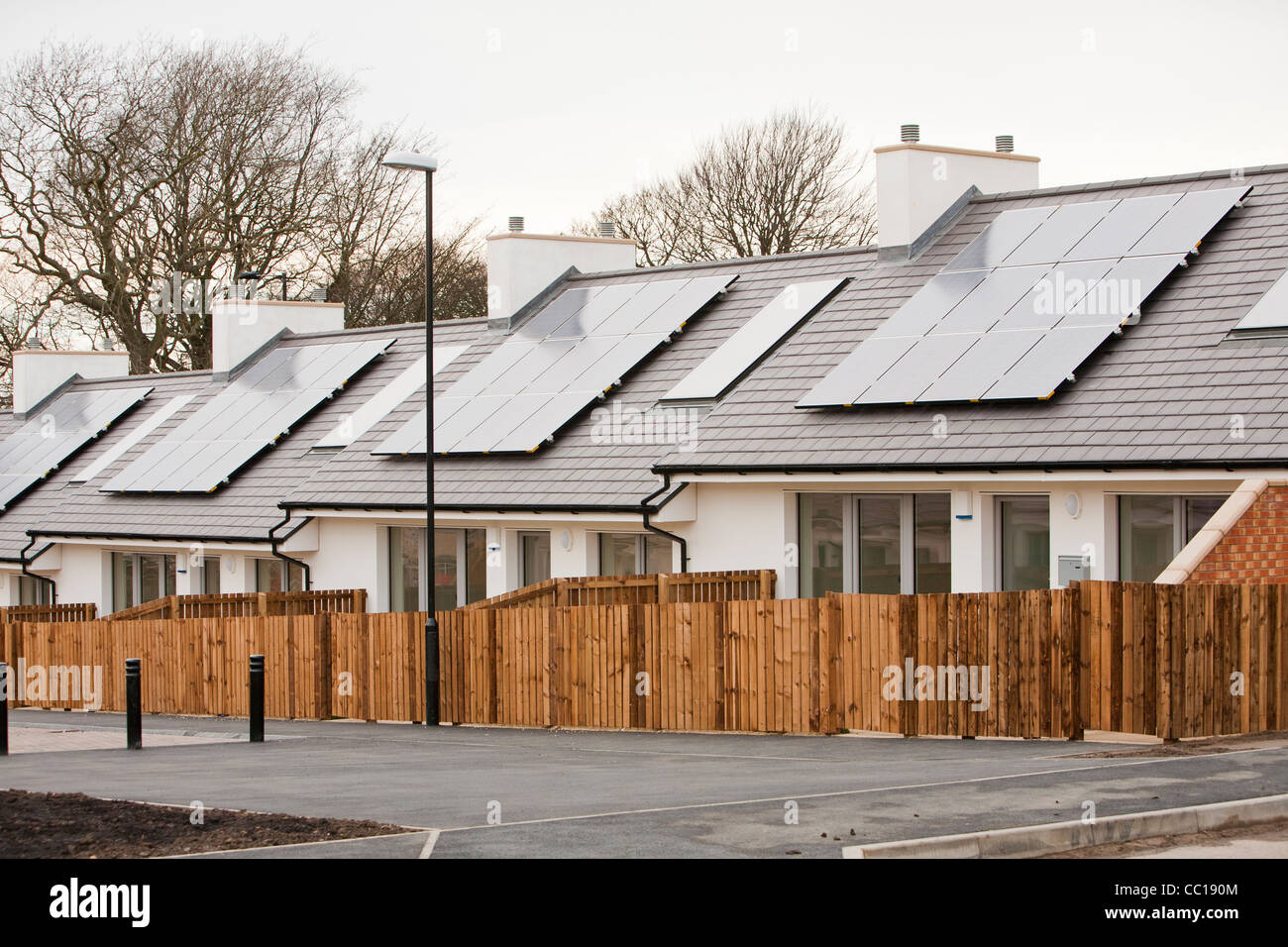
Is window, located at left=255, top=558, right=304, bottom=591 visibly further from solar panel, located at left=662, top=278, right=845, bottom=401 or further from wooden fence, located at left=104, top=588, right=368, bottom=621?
solar panel, located at left=662, top=278, right=845, bottom=401

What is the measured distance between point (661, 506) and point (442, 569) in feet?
19.6

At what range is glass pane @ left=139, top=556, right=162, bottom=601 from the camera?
102 feet

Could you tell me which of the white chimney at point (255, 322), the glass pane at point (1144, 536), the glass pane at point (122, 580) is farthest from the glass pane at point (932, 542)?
the white chimney at point (255, 322)

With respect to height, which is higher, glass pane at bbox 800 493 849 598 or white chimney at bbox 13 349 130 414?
white chimney at bbox 13 349 130 414

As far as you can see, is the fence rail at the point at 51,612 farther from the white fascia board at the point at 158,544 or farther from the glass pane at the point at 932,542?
the glass pane at the point at 932,542

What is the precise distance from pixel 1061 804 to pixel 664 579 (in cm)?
922

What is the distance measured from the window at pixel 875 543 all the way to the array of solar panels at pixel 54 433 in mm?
21018

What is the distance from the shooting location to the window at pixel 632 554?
22.2 meters

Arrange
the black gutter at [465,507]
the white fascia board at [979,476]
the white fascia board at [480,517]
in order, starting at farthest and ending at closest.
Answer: the white fascia board at [480,517]
the black gutter at [465,507]
the white fascia board at [979,476]

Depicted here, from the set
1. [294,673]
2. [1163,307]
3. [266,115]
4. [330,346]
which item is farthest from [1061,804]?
[266,115]

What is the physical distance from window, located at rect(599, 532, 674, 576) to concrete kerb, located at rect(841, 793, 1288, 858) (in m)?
12.6

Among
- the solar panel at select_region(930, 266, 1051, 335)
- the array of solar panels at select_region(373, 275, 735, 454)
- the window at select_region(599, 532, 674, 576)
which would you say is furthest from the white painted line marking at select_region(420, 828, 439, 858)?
the array of solar panels at select_region(373, 275, 735, 454)

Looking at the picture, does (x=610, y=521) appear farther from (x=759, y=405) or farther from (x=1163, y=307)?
(x=1163, y=307)

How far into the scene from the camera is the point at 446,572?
25359 millimetres
